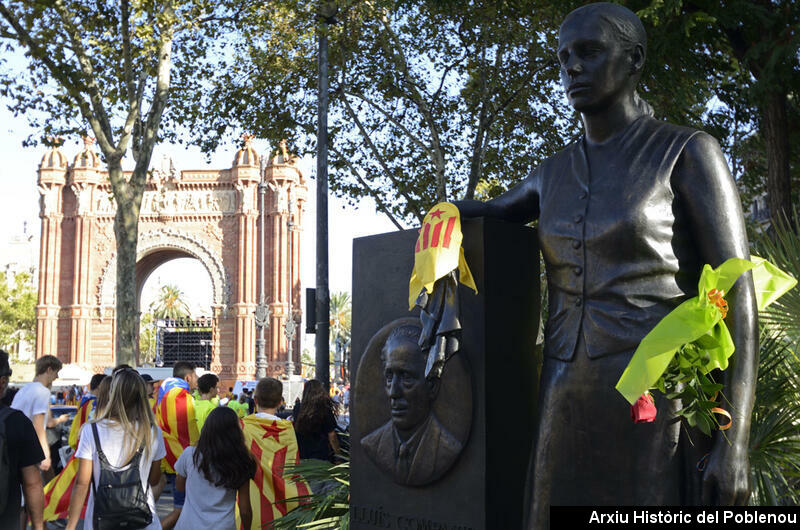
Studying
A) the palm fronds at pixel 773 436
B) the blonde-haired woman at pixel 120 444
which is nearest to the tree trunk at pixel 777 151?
the palm fronds at pixel 773 436

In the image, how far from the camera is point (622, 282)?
2.26 meters

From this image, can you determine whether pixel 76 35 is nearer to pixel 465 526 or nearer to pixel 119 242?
pixel 119 242

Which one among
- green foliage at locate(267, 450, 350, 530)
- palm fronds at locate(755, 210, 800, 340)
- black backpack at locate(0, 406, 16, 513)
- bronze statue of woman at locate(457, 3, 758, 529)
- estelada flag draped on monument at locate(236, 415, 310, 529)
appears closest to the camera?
bronze statue of woman at locate(457, 3, 758, 529)

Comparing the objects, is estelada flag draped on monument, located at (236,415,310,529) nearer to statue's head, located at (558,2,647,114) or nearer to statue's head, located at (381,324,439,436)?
statue's head, located at (381,324,439,436)

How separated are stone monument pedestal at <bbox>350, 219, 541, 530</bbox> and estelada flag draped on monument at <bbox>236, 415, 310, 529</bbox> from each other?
106 inches

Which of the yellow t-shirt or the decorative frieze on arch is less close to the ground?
the decorative frieze on arch

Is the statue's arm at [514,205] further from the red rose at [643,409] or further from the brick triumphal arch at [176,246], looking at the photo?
the brick triumphal arch at [176,246]

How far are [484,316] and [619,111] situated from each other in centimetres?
73

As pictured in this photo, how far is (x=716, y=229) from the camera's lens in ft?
7.32

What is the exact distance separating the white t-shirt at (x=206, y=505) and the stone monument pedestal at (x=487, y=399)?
7.91 feet

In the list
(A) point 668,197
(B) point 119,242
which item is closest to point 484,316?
(A) point 668,197

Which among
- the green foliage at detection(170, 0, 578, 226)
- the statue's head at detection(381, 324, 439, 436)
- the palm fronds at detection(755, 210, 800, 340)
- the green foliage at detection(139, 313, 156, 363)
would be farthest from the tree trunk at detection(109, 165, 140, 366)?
the green foliage at detection(139, 313, 156, 363)

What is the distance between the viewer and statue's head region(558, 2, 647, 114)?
2359 millimetres

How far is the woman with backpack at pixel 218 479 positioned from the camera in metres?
4.94
